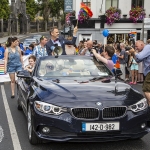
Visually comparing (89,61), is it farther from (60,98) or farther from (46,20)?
(46,20)

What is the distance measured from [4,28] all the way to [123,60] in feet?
175

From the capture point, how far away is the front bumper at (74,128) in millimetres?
4988

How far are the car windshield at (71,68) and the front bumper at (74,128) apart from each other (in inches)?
56.8

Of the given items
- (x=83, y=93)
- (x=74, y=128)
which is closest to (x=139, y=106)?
(x=83, y=93)

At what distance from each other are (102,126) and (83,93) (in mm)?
626

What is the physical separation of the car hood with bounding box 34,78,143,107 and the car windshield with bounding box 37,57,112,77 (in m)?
0.61

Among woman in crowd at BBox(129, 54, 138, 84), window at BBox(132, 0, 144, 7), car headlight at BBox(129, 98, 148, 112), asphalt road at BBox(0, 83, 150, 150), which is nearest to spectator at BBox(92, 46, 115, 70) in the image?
asphalt road at BBox(0, 83, 150, 150)

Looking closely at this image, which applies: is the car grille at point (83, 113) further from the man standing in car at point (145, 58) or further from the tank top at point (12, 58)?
the tank top at point (12, 58)

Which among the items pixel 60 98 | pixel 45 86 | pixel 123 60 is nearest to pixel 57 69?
pixel 45 86

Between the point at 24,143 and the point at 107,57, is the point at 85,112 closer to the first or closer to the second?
the point at 24,143

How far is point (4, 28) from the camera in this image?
213 ft

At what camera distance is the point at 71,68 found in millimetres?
6691

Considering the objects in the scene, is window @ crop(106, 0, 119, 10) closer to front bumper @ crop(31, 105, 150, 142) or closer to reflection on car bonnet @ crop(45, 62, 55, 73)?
reflection on car bonnet @ crop(45, 62, 55, 73)

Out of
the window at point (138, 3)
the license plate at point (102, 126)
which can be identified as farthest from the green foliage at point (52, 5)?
the license plate at point (102, 126)
